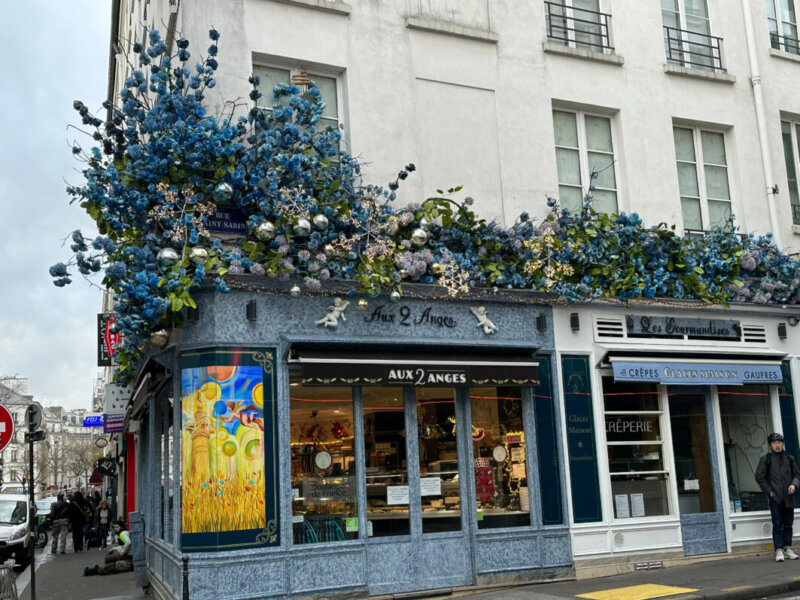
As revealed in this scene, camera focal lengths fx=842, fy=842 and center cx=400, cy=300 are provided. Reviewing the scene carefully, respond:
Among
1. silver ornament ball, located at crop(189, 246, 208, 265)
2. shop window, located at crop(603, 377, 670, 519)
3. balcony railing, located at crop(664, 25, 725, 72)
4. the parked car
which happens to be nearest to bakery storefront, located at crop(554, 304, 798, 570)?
shop window, located at crop(603, 377, 670, 519)

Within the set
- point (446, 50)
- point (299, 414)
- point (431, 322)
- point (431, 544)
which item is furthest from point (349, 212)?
point (431, 544)

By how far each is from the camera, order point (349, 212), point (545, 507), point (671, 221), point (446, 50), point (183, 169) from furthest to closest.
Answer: point (671, 221), point (446, 50), point (545, 507), point (349, 212), point (183, 169)

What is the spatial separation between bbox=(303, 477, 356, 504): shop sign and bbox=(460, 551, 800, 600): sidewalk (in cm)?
198

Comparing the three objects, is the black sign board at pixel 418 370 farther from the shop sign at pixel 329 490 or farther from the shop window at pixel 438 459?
the shop sign at pixel 329 490

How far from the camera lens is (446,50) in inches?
487

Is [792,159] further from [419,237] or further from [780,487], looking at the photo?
[419,237]

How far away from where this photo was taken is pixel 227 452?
9.66 m

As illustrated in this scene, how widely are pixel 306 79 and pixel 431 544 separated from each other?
6265mm

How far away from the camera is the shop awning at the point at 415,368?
10.2m

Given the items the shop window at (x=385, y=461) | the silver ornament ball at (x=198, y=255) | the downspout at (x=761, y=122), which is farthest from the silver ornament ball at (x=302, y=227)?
the downspout at (x=761, y=122)

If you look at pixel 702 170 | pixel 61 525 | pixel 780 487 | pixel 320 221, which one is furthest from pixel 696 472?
pixel 61 525

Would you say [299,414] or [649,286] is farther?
[649,286]

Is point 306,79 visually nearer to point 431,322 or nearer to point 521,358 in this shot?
point 431,322

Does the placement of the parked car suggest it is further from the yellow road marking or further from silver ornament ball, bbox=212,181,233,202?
the yellow road marking
